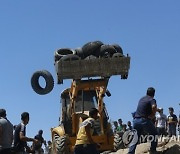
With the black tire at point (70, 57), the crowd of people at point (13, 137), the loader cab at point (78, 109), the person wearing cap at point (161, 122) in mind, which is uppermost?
the black tire at point (70, 57)

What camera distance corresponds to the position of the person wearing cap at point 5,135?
12.4 m

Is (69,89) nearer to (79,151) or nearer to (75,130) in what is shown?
(75,130)

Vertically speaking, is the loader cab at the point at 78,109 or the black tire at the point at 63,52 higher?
the black tire at the point at 63,52

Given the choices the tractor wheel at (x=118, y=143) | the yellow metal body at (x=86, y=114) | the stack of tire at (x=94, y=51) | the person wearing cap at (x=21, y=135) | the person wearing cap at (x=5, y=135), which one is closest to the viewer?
the person wearing cap at (x=5, y=135)

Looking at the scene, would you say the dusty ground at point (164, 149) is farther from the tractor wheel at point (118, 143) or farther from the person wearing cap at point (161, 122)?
the person wearing cap at point (161, 122)

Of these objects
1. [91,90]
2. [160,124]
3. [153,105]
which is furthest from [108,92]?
[153,105]

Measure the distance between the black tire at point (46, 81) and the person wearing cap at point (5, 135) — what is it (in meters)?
14.1

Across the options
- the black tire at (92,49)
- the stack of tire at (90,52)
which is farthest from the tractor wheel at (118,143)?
the black tire at (92,49)

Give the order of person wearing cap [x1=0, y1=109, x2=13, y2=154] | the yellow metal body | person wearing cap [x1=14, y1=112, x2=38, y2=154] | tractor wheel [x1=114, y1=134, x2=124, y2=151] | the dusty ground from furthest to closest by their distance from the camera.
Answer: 1. the yellow metal body
2. tractor wheel [x1=114, y1=134, x2=124, y2=151]
3. the dusty ground
4. person wearing cap [x1=14, y1=112, x2=38, y2=154]
5. person wearing cap [x1=0, y1=109, x2=13, y2=154]

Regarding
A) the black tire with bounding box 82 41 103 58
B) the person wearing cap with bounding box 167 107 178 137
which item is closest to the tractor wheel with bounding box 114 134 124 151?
the person wearing cap with bounding box 167 107 178 137

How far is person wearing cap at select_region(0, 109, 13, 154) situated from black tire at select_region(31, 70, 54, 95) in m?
14.1

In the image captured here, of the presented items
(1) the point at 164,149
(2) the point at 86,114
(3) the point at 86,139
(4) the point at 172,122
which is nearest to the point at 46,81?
(2) the point at 86,114

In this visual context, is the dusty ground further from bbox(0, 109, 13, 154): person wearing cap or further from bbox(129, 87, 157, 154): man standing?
bbox(0, 109, 13, 154): person wearing cap

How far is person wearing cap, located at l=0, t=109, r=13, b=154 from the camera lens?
1245 cm
